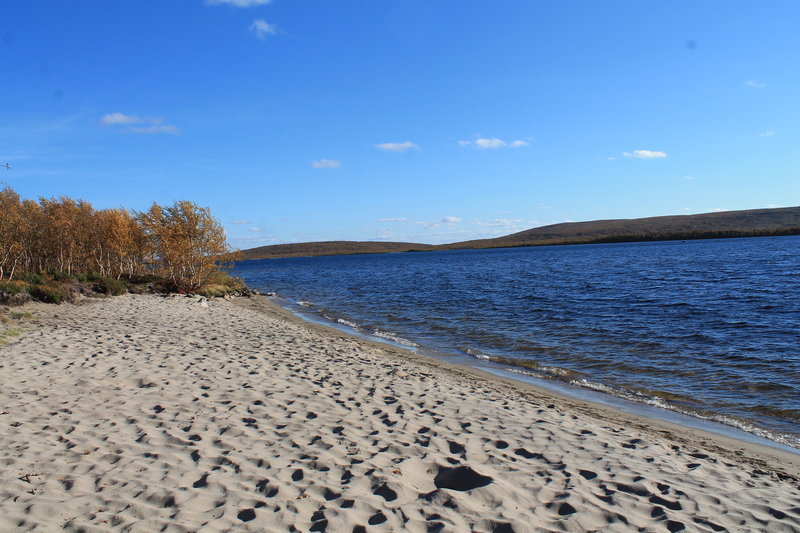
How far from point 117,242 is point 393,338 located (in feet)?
68.6

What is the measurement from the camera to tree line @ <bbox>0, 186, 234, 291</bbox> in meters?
26.8

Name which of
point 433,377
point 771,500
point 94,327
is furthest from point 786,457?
point 94,327

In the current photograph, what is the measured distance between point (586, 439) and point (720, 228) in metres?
170

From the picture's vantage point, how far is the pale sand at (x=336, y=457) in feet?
14.6

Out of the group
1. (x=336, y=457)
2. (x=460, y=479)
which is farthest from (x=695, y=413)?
(x=336, y=457)

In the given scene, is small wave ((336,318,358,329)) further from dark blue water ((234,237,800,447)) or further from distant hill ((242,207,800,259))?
distant hill ((242,207,800,259))

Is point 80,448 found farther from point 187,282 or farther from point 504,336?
point 187,282

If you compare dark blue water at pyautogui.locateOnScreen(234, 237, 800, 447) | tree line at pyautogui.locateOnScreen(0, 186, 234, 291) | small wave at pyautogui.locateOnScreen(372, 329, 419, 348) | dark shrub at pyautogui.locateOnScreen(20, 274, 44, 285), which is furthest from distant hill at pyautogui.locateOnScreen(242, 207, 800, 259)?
small wave at pyautogui.locateOnScreen(372, 329, 419, 348)

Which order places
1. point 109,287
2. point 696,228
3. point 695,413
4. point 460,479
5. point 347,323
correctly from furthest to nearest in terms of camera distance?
point 696,228 < point 109,287 < point 347,323 < point 695,413 < point 460,479

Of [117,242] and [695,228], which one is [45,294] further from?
[695,228]

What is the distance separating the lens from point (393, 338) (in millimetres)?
17984

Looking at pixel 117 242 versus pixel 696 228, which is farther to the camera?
pixel 696 228

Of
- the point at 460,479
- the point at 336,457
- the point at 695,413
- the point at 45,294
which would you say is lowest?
the point at 695,413

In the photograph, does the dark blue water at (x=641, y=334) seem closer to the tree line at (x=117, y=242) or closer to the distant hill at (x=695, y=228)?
the tree line at (x=117, y=242)
